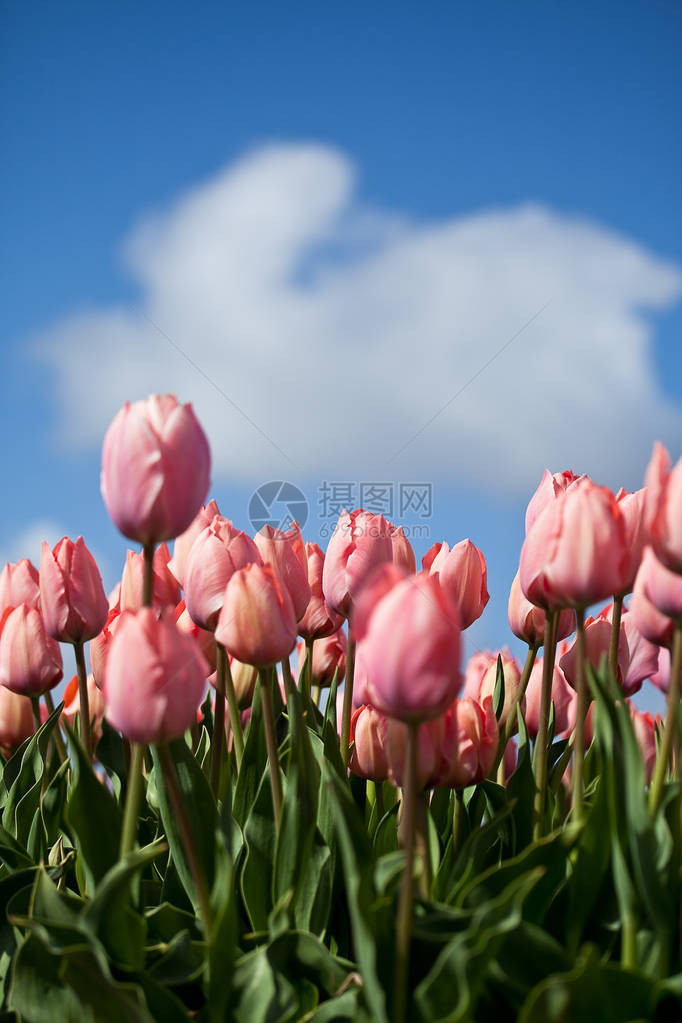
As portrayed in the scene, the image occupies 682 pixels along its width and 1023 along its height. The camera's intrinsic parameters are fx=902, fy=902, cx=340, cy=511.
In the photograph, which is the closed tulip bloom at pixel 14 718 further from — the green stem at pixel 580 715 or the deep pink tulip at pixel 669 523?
the deep pink tulip at pixel 669 523

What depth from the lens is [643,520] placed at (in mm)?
1022

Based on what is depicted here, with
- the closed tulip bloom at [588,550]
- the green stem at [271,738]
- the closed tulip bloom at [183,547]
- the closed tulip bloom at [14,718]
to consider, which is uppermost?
the closed tulip bloom at [183,547]

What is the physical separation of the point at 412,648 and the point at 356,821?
0.85 ft

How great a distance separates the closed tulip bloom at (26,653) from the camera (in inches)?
51.8

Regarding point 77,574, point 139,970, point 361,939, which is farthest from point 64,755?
point 361,939

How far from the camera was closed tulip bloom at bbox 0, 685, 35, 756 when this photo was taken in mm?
1667

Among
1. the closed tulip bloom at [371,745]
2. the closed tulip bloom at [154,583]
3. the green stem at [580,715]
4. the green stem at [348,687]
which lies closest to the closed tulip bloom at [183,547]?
the closed tulip bloom at [154,583]

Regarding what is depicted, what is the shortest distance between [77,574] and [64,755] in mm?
421

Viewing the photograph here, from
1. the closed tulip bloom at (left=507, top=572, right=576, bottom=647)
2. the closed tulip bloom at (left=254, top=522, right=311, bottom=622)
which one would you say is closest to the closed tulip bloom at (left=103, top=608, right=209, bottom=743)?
the closed tulip bloom at (left=254, top=522, right=311, bottom=622)

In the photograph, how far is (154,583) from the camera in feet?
4.62

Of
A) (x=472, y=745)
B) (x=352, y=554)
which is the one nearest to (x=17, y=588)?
(x=352, y=554)

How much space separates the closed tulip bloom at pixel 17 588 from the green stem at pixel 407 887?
91 centimetres

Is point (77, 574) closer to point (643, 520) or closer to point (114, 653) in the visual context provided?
point (114, 653)

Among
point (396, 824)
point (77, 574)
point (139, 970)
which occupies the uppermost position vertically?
point (77, 574)
